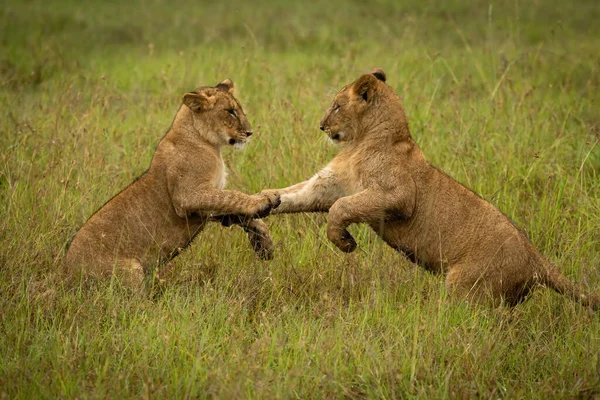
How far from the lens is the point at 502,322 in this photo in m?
4.62

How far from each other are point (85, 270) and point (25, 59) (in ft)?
19.7

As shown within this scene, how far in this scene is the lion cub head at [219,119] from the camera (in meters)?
5.69

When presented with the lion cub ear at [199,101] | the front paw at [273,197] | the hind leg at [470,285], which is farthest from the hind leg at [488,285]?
the lion cub ear at [199,101]

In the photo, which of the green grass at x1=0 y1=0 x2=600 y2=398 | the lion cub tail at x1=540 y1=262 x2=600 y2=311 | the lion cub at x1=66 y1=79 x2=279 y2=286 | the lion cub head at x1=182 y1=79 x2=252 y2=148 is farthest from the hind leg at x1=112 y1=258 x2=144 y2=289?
the lion cub tail at x1=540 y1=262 x2=600 y2=311

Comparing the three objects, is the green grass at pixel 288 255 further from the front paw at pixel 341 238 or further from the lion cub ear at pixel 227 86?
the lion cub ear at pixel 227 86

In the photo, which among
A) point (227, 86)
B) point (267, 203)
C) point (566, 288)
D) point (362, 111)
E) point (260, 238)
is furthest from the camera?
point (227, 86)

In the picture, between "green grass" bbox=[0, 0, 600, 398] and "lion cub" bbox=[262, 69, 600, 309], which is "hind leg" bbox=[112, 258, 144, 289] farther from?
"lion cub" bbox=[262, 69, 600, 309]

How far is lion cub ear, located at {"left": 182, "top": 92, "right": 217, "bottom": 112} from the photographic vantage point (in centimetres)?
561

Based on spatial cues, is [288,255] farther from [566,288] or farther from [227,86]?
[566,288]

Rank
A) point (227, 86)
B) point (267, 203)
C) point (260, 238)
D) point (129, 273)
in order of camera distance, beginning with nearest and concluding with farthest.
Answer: point (129, 273) < point (267, 203) < point (260, 238) < point (227, 86)

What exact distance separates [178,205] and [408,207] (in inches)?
56.9

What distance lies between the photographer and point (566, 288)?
15.9ft

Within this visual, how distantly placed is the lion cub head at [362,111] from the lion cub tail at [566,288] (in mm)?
1302

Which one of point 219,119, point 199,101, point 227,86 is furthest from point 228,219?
point 227,86
